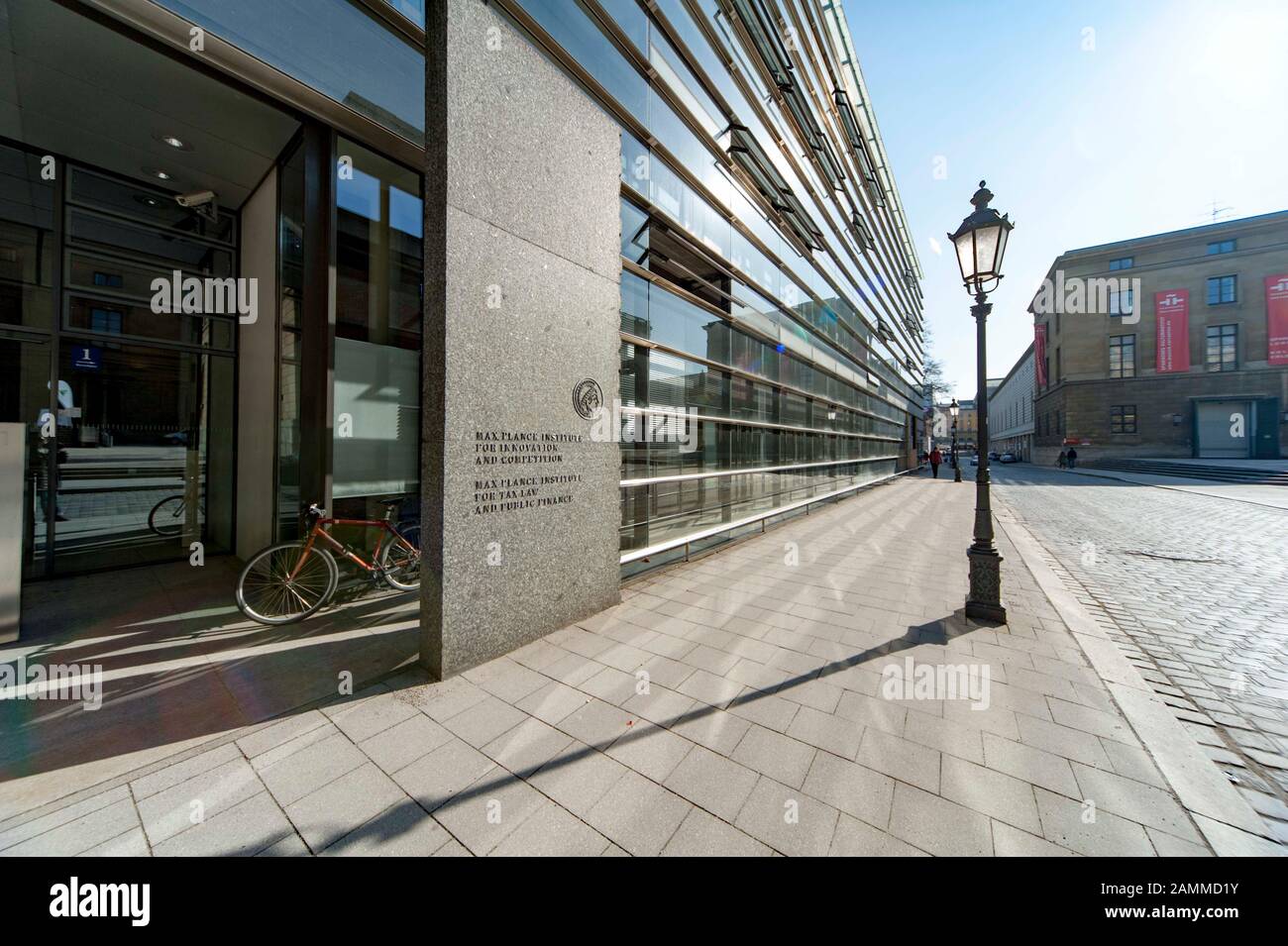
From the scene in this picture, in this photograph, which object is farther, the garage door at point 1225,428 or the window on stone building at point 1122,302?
the window on stone building at point 1122,302

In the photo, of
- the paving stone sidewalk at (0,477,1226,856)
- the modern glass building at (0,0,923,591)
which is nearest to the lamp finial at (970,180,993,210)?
the modern glass building at (0,0,923,591)

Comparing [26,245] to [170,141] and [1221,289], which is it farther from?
[1221,289]

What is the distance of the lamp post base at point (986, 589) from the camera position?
205 inches

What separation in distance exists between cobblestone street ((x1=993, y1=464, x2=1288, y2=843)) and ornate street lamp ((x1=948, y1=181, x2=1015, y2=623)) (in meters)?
1.23

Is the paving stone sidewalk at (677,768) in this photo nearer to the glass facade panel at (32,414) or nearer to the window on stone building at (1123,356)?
the glass facade panel at (32,414)

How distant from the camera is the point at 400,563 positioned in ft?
19.3

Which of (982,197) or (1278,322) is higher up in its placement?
(1278,322)

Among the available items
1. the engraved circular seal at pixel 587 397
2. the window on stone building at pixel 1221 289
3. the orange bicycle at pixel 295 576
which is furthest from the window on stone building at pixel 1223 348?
the orange bicycle at pixel 295 576

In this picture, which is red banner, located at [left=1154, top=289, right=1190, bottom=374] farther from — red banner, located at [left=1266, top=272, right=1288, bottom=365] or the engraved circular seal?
the engraved circular seal

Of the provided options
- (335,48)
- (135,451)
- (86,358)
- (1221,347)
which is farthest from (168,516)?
(1221,347)

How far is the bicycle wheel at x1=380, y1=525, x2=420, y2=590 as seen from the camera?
19.0 ft

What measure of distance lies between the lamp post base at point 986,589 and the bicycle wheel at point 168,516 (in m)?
12.0

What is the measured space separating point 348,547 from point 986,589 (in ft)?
25.7
